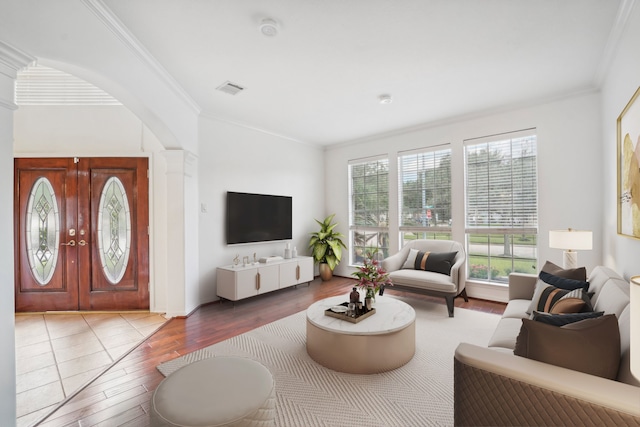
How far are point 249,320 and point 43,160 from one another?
3465mm

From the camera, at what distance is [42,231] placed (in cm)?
394

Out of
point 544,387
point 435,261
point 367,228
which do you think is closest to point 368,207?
point 367,228

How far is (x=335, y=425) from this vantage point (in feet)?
6.04

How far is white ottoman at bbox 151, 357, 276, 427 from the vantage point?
1.29 meters

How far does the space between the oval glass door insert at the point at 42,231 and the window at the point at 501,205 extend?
5.83m

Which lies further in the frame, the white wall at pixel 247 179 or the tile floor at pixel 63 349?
the white wall at pixel 247 179

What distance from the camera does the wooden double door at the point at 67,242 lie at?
3926 millimetres

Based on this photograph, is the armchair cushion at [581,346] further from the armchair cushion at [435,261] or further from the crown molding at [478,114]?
the crown molding at [478,114]

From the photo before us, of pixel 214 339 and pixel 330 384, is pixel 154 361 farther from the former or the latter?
pixel 330 384

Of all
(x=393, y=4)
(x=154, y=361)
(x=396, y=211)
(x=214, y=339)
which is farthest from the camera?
(x=396, y=211)

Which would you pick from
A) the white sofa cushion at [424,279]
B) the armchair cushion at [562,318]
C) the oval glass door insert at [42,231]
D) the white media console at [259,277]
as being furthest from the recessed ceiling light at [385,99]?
the oval glass door insert at [42,231]

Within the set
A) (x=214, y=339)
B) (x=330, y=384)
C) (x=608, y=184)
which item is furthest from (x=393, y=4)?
(x=214, y=339)

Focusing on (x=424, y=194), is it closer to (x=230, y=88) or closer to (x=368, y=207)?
(x=368, y=207)

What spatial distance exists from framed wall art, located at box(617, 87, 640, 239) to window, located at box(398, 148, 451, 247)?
2.22 metres
